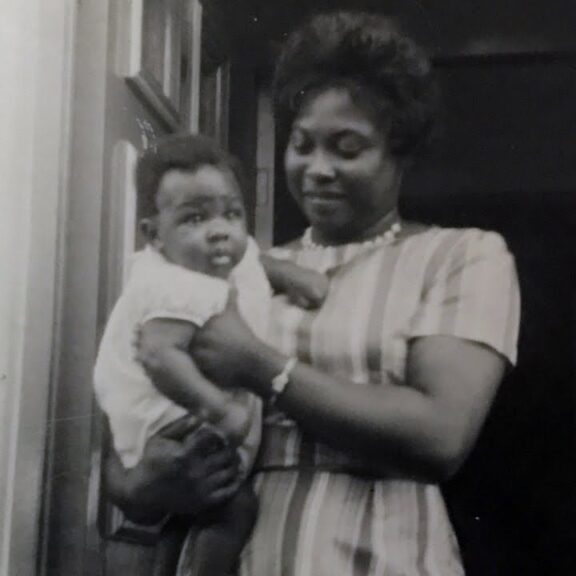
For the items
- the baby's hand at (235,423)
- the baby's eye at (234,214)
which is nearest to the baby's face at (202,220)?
the baby's eye at (234,214)

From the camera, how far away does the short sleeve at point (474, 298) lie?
69cm

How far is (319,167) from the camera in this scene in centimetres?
74

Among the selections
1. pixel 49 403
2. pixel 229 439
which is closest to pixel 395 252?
pixel 229 439

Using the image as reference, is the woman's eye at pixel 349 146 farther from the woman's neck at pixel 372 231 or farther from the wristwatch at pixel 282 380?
the wristwatch at pixel 282 380

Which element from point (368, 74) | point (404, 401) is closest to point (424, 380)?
point (404, 401)

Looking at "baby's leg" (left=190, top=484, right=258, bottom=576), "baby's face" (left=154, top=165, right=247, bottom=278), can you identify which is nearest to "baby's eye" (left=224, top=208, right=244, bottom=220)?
"baby's face" (left=154, top=165, right=247, bottom=278)

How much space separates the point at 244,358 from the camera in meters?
0.70

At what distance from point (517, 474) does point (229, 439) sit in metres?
0.23

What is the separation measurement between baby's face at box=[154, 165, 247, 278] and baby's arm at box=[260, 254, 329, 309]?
0.09 ft

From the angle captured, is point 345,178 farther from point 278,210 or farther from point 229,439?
point 229,439

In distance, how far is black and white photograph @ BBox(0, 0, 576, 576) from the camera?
2.27 feet

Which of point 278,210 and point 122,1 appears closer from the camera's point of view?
point 278,210

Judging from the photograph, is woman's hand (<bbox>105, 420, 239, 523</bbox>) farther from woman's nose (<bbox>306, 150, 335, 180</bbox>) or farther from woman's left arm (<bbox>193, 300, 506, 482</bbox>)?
woman's nose (<bbox>306, 150, 335, 180</bbox>)

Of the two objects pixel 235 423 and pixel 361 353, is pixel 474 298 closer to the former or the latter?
pixel 361 353
